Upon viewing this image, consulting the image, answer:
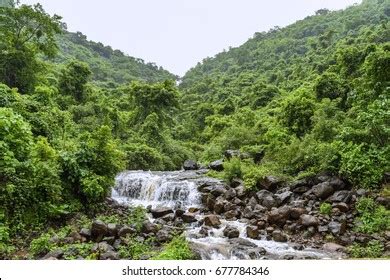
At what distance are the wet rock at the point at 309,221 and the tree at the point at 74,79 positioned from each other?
64.5ft

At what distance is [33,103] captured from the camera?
54.7 ft

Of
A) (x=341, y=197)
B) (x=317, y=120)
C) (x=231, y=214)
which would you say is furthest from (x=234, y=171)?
(x=341, y=197)

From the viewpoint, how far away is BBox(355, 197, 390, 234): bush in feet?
35.4

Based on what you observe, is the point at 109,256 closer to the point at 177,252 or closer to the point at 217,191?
the point at 177,252

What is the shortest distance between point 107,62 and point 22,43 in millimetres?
50429

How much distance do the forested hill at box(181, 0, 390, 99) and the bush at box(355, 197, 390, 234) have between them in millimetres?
23623

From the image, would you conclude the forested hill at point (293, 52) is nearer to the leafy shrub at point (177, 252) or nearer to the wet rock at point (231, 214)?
the wet rock at point (231, 214)

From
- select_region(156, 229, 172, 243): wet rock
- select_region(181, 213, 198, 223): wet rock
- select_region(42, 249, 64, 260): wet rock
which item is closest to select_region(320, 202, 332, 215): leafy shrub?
select_region(181, 213, 198, 223): wet rock

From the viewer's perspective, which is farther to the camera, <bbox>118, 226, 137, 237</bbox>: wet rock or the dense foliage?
the dense foliage

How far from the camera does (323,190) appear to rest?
13.3 m

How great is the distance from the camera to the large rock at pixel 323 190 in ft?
43.3

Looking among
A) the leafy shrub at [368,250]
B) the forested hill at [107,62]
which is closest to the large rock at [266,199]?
the leafy shrub at [368,250]

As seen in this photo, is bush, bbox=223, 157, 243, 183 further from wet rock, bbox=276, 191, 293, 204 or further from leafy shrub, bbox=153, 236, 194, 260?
leafy shrub, bbox=153, 236, 194, 260
